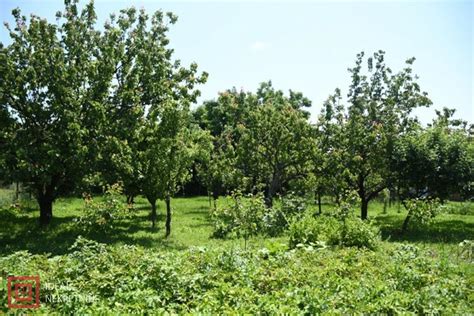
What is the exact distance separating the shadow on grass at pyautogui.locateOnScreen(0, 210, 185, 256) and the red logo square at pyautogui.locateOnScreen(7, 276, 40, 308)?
5577 mm

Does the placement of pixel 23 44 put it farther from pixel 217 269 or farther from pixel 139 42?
pixel 217 269

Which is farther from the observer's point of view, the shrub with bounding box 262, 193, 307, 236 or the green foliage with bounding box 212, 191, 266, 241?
the shrub with bounding box 262, 193, 307, 236

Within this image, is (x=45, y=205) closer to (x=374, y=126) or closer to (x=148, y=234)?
(x=148, y=234)

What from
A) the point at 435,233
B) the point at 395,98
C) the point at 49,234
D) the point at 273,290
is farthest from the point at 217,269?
the point at 395,98

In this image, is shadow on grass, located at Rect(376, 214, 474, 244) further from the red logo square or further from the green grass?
the red logo square

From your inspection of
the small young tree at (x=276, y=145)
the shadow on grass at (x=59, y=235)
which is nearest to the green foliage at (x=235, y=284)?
the shadow on grass at (x=59, y=235)

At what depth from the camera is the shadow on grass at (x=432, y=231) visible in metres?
14.9

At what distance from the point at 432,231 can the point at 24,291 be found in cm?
1517

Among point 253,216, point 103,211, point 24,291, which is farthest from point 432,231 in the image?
point 24,291

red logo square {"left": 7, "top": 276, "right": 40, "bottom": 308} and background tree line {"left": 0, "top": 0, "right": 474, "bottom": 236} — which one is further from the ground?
background tree line {"left": 0, "top": 0, "right": 474, "bottom": 236}

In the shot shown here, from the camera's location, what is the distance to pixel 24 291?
6.47 meters

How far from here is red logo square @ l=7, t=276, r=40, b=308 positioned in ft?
19.9

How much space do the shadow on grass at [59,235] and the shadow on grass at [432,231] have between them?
826 cm

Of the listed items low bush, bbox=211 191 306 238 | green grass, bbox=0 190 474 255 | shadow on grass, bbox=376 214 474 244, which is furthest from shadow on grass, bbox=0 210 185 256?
shadow on grass, bbox=376 214 474 244
